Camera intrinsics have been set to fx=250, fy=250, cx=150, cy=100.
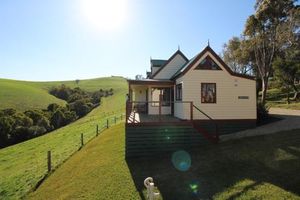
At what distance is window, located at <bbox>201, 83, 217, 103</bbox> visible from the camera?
15820 mm

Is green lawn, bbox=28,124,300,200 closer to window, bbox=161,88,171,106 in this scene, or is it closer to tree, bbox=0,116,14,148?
window, bbox=161,88,171,106

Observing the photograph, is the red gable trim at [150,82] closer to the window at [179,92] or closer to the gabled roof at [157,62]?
the window at [179,92]

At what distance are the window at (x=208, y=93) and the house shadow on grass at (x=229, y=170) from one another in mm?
3370

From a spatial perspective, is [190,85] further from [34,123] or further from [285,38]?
[34,123]

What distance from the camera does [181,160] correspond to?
11.9m

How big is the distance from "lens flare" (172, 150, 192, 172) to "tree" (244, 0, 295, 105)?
15.2m

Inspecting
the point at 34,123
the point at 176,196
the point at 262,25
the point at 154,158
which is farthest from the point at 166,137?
the point at 34,123

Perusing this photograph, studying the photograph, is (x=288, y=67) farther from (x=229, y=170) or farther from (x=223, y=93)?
(x=229, y=170)

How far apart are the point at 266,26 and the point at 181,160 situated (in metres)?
21.2

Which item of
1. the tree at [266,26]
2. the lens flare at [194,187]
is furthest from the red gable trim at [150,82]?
the tree at [266,26]

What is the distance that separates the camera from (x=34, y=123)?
4297 cm

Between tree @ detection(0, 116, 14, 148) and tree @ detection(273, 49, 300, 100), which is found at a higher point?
tree @ detection(273, 49, 300, 100)

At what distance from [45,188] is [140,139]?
5170 millimetres

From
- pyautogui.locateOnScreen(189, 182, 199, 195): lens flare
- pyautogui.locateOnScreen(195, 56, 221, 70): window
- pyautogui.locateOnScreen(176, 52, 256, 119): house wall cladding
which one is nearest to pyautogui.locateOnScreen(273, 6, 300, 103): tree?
pyautogui.locateOnScreen(176, 52, 256, 119): house wall cladding
